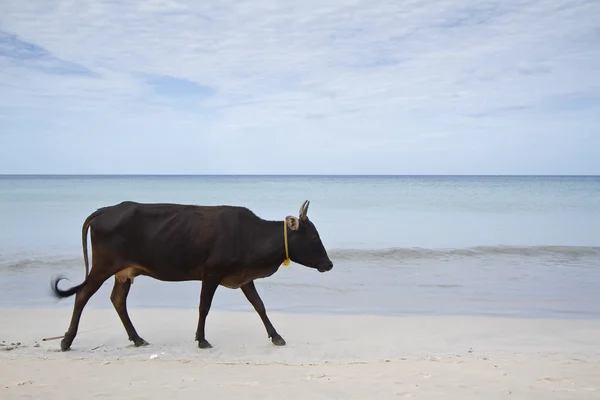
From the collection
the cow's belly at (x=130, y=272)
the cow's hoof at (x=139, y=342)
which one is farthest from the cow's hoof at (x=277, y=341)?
the cow's belly at (x=130, y=272)

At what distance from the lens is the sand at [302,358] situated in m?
5.77

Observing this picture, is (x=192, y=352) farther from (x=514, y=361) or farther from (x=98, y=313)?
(x=514, y=361)

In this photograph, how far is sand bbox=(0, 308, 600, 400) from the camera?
577 centimetres

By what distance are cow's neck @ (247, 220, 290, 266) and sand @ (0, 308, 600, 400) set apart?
1.01m

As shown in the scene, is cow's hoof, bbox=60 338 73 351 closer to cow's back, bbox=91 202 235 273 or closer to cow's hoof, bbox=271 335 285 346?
cow's back, bbox=91 202 235 273

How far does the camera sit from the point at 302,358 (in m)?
7.40

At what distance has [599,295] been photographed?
38.7 ft

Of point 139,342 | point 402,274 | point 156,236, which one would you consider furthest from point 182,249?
point 402,274

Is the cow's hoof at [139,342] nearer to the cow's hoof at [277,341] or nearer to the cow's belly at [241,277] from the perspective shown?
the cow's belly at [241,277]

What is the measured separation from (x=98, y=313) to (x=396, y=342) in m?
4.41

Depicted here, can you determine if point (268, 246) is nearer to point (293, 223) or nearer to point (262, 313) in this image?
point (293, 223)

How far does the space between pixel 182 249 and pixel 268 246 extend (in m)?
1.00

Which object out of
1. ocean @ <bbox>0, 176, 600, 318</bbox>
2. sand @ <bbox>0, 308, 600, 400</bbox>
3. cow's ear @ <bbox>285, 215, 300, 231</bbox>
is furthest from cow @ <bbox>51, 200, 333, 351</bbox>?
ocean @ <bbox>0, 176, 600, 318</bbox>

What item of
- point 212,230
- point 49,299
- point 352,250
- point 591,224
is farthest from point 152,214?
point 591,224
